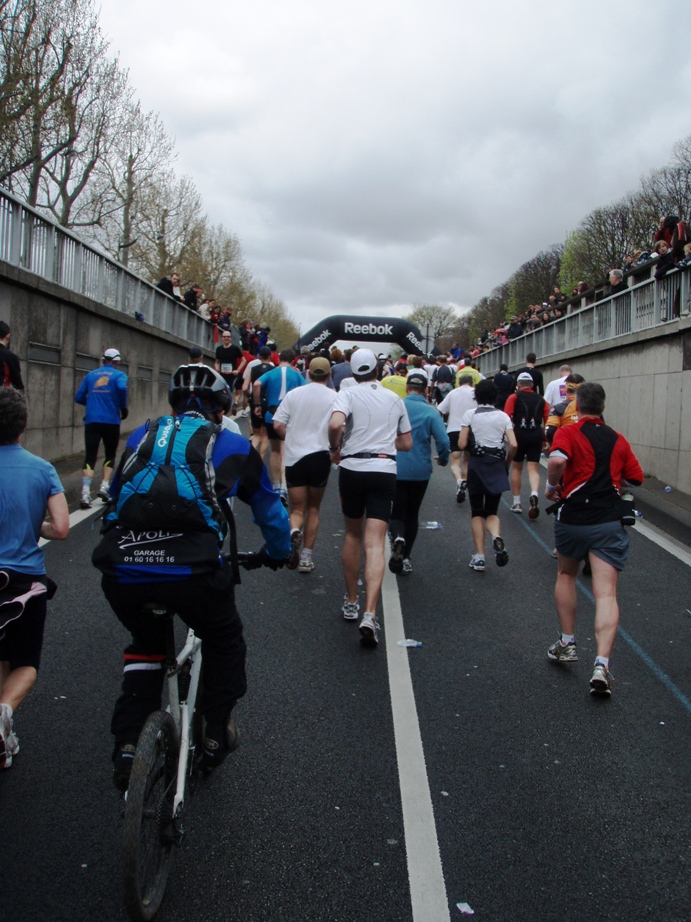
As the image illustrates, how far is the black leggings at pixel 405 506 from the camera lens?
8367 millimetres

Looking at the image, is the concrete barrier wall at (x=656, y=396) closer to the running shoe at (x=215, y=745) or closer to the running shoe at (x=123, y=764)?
the running shoe at (x=215, y=745)

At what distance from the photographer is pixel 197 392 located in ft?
11.4

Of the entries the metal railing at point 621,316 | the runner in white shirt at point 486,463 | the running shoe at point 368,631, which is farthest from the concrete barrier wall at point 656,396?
→ the running shoe at point 368,631

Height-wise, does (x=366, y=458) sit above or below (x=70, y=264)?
below

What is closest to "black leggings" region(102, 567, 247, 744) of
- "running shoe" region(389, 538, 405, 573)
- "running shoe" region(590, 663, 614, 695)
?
"running shoe" region(590, 663, 614, 695)

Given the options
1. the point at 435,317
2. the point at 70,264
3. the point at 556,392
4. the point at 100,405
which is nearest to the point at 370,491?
the point at 100,405

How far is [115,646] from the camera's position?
19.6 feet

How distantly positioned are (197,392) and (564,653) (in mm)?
3367

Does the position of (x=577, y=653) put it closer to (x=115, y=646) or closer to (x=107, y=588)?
(x=115, y=646)

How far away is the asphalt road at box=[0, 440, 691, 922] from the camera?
10.8 ft

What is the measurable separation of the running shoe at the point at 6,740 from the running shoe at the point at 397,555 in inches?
171

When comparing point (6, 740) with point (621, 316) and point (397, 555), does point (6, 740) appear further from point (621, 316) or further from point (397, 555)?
point (621, 316)

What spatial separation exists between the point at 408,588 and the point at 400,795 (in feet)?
13.1

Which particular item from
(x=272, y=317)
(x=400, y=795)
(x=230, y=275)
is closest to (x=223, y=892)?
(x=400, y=795)
